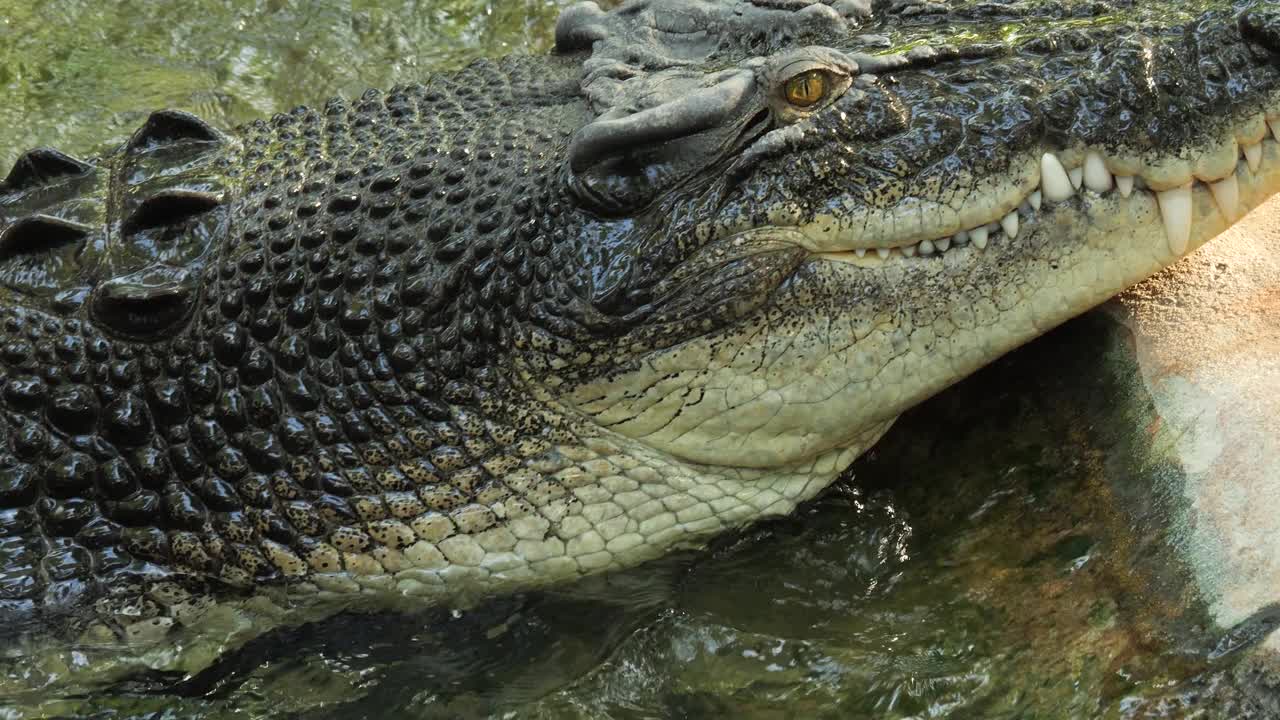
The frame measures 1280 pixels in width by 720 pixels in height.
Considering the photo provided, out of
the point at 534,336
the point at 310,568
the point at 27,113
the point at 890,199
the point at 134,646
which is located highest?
the point at 27,113

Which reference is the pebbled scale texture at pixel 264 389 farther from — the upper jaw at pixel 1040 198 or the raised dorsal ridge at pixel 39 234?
the upper jaw at pixel 1040 198

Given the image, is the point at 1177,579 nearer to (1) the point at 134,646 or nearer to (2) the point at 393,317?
(2) the point at 393,317

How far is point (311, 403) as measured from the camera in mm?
2984

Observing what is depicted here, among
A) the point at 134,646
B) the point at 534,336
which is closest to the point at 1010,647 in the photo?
the point at 534,336

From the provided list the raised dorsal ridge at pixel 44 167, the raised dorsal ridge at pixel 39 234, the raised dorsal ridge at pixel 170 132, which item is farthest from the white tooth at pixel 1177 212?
the raised dorsal ridge at pixel 44 167

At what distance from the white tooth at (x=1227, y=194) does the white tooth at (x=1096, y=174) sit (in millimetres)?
245

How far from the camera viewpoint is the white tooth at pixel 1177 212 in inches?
109

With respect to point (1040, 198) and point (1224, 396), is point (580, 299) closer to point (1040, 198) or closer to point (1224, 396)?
point (1040, 198)

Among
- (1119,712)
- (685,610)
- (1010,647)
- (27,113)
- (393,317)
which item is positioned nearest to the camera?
(1119,712)

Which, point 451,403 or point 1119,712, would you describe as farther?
point 451,403

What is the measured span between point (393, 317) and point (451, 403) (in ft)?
0.84

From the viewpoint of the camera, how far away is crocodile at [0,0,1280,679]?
279 centimetres

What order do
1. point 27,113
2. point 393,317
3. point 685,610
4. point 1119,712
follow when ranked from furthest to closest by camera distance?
point 27,113
point 685,610
point 393,317
point 1119,712

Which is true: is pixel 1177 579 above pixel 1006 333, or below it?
below
